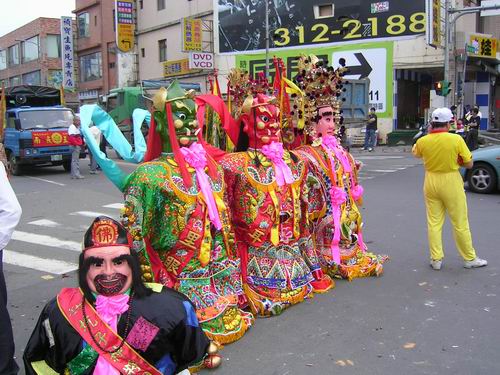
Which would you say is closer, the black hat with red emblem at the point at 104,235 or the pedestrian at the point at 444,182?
the black hat with red emblem at the point at 104,235

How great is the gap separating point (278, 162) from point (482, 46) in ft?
67.4

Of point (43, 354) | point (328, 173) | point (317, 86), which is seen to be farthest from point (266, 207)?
point (43, 354)

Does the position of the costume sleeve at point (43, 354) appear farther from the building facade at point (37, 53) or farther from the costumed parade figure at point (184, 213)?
the building facade at point (37, 53)

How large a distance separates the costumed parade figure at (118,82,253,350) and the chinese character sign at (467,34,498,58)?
20.2 meters

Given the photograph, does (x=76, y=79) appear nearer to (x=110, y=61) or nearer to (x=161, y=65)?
(x=110, y=61)

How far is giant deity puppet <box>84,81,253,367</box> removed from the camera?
3453 mm

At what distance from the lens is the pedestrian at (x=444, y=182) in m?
5.17

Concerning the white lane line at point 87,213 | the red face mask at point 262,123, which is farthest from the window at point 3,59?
the red face mask at point 262,123

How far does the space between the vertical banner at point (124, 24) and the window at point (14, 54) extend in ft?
Result: 72.2

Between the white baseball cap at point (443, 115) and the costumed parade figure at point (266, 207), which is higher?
the white baseball cap at point (443, 115)

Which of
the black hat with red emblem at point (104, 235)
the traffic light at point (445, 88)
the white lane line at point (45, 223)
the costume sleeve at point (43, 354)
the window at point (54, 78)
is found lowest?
the white lane line at point (45, 223)

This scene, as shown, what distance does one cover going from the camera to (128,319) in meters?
2.45

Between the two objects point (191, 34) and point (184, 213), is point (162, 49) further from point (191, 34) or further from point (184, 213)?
point (184, 213)

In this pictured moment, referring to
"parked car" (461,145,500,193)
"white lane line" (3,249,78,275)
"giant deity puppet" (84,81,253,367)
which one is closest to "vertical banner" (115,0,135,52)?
"parked car" (461,145,500,193)
